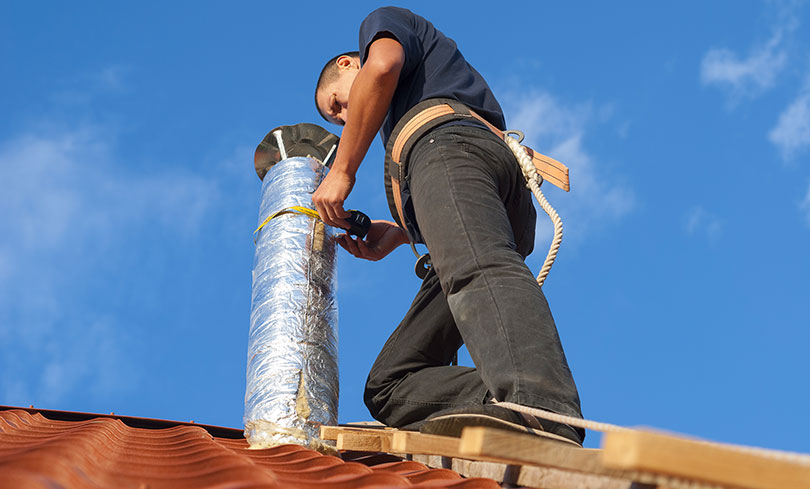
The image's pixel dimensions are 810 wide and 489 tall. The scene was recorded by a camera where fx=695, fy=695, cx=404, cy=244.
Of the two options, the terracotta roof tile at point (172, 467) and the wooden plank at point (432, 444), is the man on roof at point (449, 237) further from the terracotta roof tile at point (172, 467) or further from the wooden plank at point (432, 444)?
the terracotta roof tile at point (172, 467)

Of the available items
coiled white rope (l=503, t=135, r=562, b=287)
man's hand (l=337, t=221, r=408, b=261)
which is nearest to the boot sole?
coiled white rope (l=503, t=135, r=562, b=287)

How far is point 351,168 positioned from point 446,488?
4.46 ft

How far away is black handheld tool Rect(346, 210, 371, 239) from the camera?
3.21 meters

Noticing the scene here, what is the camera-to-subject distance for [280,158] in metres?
3.82

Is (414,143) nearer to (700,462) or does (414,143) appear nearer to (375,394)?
(375,394)

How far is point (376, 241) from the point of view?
347 cm

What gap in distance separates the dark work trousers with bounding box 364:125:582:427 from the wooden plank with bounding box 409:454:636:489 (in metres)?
0.17

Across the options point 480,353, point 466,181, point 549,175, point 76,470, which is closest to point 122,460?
point 76,470

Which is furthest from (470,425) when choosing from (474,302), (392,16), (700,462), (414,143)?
(392,16)

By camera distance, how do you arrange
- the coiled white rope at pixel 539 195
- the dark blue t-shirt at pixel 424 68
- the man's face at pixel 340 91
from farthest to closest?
the man's face at pixel 340 91 < the dark blue t-shirt at pixel 424 68 < the coiled white rope at pixel 539 195

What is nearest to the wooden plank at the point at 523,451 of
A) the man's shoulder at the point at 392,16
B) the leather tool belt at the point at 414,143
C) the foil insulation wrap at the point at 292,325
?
the leather tool belt at the point at 414,143

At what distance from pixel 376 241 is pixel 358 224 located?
0.84ft

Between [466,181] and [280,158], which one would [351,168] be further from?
[280,158]

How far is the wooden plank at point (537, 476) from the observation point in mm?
1290
